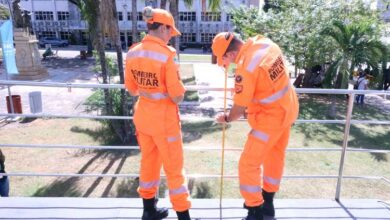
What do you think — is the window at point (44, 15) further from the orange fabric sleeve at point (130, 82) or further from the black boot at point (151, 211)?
the black boot at point (151, 211)

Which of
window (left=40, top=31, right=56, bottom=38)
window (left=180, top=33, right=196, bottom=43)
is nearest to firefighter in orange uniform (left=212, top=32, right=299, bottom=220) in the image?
window (left=180, top=33, right=196, bottom=43)

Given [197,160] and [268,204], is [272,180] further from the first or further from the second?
[197,160]

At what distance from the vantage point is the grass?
776 centimetres

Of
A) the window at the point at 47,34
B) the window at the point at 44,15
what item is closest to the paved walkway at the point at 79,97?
the window at the point at 44,15

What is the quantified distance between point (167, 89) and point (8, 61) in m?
13.3

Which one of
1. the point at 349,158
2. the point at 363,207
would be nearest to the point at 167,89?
the point at 363,207

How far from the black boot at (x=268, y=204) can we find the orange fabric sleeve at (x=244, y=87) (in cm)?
101

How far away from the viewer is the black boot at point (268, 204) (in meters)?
3.12

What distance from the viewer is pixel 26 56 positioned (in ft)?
70.3

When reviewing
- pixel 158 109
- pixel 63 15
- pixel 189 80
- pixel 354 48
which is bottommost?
pixel 189 80

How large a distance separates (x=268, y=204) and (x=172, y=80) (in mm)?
1469

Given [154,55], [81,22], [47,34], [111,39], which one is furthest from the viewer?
[47,34]

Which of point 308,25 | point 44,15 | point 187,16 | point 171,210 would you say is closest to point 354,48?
point 308,25

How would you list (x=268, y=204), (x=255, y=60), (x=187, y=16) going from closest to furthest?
(x=255, y=60) → (x=268, y=204) → (x=187, y=16)
